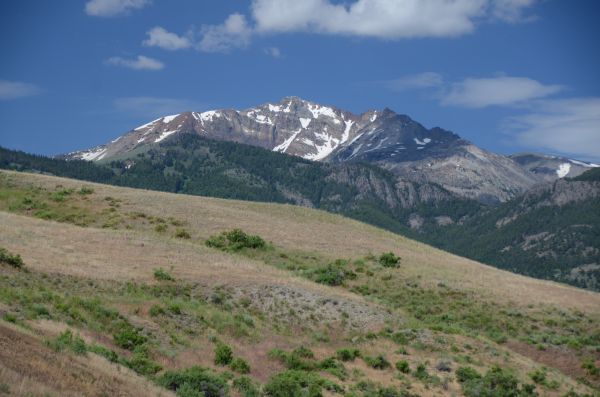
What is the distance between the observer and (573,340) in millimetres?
47375

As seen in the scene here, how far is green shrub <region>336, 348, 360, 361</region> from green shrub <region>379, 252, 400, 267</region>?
28154mm

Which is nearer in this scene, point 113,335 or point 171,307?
point 113,335

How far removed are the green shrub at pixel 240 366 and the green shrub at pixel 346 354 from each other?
6358 millimetres

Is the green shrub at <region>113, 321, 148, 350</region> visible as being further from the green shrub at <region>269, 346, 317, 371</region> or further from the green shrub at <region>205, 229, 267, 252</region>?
the green shrub at <region>205, 229, 267, 252</region>

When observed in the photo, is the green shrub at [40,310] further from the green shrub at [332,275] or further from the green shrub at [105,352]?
the green shrub at [332,275]

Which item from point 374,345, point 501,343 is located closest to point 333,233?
point 501,343

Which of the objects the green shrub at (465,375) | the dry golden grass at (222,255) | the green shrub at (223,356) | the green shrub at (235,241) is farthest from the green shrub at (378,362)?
the green shrub at (235,241)

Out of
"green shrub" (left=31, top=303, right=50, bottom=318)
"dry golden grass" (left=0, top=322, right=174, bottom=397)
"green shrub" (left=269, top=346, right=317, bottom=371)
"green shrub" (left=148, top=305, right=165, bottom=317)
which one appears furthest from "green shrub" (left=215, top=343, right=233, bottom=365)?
"green shrub" (left=31, top=303, right=50, bottom=318)

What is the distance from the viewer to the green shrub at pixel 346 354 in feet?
117

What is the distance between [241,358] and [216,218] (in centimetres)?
4452

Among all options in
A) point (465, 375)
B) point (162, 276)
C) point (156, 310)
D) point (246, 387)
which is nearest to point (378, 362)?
point (465, 375)

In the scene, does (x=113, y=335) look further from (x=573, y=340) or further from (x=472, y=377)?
(x=573, y=340)

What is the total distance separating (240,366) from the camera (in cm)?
3072

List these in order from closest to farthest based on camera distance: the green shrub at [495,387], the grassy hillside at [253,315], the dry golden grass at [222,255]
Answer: the grassy hillside at [253,315], the green shrub at [495,387], the dry golden grass at [222,255]
